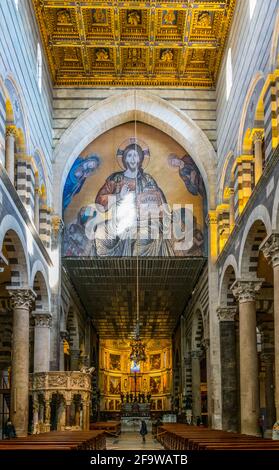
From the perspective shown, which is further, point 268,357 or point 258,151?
point 268,357

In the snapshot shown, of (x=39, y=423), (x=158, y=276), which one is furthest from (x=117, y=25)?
(x=39, y=423)

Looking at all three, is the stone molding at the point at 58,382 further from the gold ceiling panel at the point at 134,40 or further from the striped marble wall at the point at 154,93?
the gold ceiling panel at the point at 134,40

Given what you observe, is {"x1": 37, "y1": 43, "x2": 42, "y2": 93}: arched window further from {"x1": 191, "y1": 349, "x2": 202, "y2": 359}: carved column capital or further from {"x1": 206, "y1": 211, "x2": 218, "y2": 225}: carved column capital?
{"x1": 191, "y1": 349, "x2": 202, "y2": 359}: carved column capital

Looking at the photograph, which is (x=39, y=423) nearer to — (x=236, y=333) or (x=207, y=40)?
(x=236, y=333)

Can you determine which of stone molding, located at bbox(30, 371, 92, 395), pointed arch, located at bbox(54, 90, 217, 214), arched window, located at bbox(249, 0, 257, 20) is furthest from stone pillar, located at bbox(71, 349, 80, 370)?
arched window, located at bbox(249, 0, 257, 20)

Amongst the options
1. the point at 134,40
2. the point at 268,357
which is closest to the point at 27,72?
the point at 134,40

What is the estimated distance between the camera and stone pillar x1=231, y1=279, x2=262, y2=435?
21.4 m

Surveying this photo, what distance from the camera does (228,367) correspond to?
26031mm

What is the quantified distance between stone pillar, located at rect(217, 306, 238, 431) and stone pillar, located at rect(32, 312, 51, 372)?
5.94m

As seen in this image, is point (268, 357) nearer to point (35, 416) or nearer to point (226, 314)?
point (226, 314)

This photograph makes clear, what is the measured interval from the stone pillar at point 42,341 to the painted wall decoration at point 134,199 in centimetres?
319

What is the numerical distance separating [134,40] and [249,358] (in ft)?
39.9

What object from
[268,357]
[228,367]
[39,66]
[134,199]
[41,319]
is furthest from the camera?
[268,357]

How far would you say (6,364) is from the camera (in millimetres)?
31688
